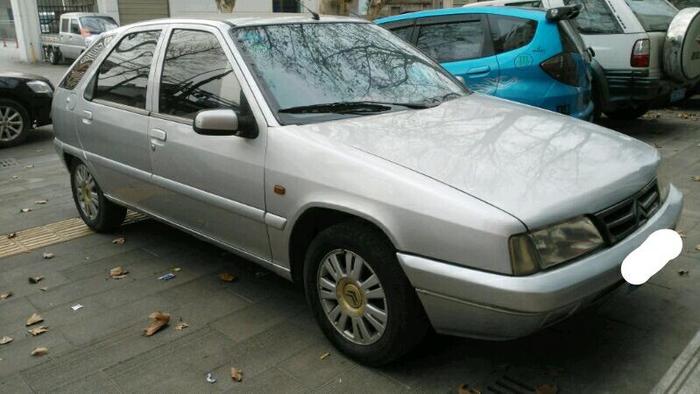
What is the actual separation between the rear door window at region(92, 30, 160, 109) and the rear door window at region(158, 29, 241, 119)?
24 centimetres

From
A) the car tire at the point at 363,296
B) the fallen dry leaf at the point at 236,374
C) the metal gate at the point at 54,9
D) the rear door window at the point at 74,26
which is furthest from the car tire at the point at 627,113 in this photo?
the metal gate at the point at 54,9

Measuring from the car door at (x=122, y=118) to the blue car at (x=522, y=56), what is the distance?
309cm

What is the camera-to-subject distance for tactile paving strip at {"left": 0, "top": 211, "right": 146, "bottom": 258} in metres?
4.93

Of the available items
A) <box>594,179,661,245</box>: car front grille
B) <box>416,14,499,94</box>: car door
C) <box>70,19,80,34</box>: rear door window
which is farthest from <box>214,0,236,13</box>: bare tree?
<box>594,179,661,245</box>: car front grille

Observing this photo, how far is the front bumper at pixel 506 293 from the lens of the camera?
2357mm

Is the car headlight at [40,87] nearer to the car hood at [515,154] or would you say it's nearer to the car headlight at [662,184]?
the car hood at [515,154]

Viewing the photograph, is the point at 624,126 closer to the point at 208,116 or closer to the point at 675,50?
the point at 675,50

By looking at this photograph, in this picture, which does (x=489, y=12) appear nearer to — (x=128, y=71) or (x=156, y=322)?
(x=128, y=71)

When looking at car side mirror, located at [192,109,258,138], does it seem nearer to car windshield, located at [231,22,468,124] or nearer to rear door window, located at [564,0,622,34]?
car windshield, located at [231,22,468,124]

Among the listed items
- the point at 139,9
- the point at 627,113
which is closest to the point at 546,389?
the point at 627,113

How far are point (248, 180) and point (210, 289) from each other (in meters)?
1.03

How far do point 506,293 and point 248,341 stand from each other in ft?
4.97

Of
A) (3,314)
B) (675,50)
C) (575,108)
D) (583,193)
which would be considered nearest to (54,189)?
(3,314)

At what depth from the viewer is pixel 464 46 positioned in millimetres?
6520
